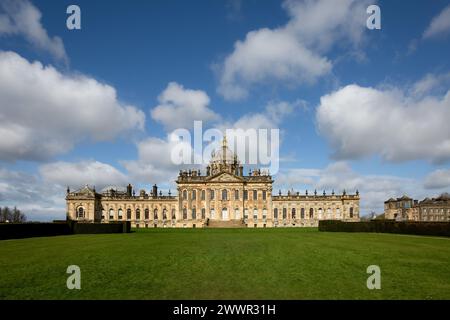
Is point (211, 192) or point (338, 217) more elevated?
point (211, 192)

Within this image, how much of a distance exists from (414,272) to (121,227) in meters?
40.3

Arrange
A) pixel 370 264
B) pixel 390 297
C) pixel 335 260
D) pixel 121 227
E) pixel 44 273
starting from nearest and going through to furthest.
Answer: pixel 390 297
pixel 44 273
pixel 370 264
pixel 335 260
pixel 121 227

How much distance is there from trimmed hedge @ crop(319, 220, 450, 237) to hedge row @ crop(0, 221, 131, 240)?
27.7 m

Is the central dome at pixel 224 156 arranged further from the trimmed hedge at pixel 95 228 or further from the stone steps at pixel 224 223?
Result: the trimmed hedge at pixel 95 228

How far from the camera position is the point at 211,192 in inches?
3004

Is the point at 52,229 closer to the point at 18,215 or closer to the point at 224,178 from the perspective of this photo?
the point at 224,178

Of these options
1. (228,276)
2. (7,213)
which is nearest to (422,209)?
(228,276)

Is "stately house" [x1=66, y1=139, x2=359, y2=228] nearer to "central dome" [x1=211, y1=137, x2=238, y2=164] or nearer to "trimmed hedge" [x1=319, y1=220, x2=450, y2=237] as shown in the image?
"central dome" [x1=211, y1=137, x2=238, y2=164]

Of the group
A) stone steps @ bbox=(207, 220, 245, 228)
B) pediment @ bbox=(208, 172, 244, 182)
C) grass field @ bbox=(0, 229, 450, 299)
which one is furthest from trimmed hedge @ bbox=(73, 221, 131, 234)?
pediment @ bbox=(208, 172, 244, 182)

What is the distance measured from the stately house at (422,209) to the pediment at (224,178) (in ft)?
183

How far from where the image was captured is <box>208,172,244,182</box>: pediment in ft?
250
